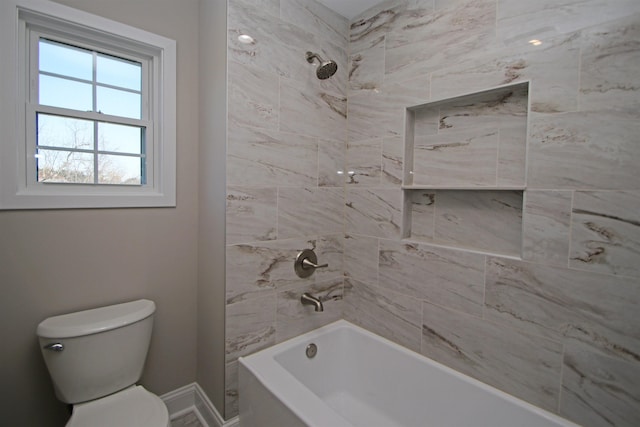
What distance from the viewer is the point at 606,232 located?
109cm

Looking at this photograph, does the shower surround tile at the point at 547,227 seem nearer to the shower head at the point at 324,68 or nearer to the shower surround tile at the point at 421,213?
the shower surround tile at the point at 421,213

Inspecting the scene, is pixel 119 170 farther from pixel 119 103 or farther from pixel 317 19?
pixel 317 19

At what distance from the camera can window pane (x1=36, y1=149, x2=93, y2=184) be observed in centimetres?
142

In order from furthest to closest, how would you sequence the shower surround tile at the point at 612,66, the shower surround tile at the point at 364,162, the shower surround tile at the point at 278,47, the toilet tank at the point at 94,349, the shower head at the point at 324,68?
the shower surround tile at the point at 364,162 < the shower head at the point at 324,68 < the shower surround tile at the point at 278,47 < the toilet tank at the point at 94,349 < the shower surround tile at the point at 612,66

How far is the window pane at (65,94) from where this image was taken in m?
1.42

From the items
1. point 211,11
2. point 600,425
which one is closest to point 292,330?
point 600,425

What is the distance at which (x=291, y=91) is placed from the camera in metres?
1.72

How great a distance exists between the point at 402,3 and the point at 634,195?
147cm

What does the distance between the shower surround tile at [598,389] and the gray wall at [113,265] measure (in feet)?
6.29

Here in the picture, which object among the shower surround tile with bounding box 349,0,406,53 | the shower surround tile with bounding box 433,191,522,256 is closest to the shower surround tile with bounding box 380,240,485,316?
the shower surround tile with bounding box 433,191,522,256

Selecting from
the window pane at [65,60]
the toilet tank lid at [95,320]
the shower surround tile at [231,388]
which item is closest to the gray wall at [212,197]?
the shower surround tile at [231,388]

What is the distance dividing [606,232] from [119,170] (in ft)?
7.43

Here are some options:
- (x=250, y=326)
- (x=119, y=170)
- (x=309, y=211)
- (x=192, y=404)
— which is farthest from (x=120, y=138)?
(x=192, y=404)

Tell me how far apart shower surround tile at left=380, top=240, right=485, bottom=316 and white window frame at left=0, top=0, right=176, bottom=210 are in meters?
1.35
